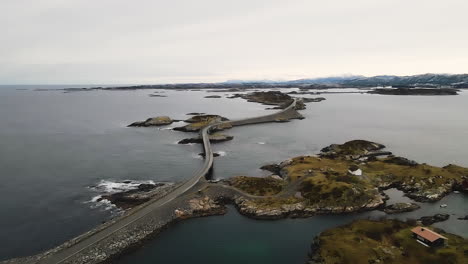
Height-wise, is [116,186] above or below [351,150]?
below

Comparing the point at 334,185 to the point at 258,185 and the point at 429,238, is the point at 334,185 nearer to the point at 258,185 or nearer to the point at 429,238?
the point at 258,185

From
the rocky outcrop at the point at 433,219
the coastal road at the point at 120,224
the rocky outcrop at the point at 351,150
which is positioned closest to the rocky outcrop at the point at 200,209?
the coastal road at the point at 120,224

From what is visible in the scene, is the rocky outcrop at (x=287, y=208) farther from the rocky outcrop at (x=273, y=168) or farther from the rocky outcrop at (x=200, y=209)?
the rocky outcrop at (x=273, y=168)

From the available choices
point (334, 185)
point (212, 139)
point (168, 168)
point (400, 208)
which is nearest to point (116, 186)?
point (168, 168)

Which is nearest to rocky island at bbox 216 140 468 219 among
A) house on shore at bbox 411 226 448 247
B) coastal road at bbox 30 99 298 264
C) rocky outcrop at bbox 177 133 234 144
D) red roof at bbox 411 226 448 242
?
coastal road at bbox 30 99 298 264

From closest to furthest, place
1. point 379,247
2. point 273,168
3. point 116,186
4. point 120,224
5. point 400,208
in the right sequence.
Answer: point 379,247, point 120,224, point 400,208, point 116,186, point 273,168

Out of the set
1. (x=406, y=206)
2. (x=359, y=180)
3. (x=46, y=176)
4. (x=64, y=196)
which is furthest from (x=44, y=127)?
(x=406, y=206)

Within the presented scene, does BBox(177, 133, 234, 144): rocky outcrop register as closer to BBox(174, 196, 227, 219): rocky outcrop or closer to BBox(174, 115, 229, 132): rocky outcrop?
BBox(174, 115, 229, 132): rocky outcrop
